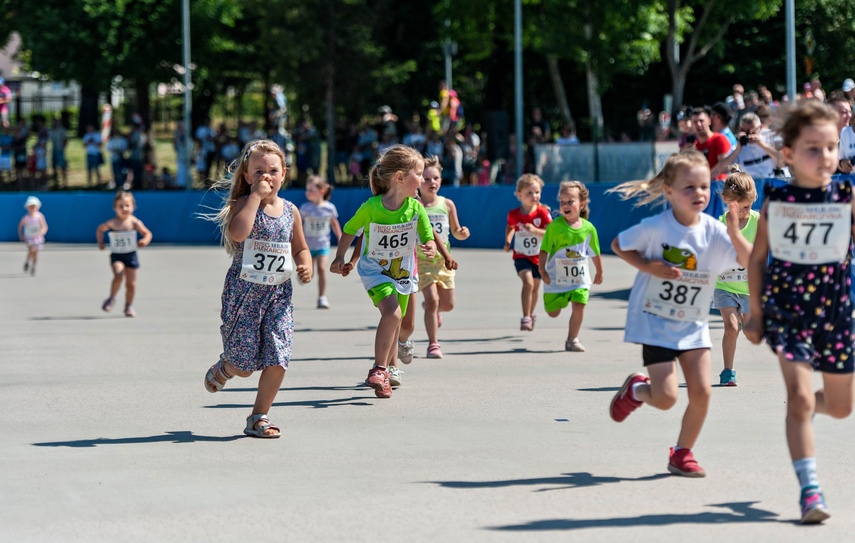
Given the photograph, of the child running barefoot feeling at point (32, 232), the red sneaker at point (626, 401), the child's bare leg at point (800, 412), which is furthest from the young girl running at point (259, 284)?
the child running barefoot feeling at point (32, 232)

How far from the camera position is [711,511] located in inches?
232

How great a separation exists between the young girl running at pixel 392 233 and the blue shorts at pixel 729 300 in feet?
6.73

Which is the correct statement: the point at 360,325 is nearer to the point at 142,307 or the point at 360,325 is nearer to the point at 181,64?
the point at 142,307

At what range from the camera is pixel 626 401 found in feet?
22.5

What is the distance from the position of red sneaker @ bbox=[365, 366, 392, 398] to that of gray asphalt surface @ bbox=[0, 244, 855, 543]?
103mm

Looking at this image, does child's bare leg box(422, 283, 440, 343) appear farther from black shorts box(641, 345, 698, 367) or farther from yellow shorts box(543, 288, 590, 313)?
black shorts box(641, 345, 698, 367)

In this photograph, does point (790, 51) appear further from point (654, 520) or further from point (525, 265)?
point (654, 520)

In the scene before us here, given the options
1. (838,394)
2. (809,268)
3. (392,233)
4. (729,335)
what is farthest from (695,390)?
(392,233)

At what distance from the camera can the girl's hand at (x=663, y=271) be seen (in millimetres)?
6500

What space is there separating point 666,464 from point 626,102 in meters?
40.3

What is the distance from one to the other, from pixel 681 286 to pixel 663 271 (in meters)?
0.14

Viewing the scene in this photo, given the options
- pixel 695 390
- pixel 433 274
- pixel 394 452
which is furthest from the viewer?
pixel 433 274

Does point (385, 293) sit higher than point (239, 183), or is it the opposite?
point (239, 183)

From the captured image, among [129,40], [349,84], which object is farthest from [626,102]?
[129,40]
